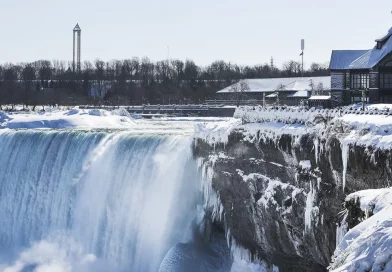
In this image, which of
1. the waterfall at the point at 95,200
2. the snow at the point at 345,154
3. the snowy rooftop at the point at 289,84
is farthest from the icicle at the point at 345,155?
the snowy rooftop at the point at 289,84

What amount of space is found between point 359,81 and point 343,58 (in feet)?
5.94

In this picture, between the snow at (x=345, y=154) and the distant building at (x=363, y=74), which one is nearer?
the snow at (x=345, y=154)

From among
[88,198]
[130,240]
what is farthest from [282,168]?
[88,198]

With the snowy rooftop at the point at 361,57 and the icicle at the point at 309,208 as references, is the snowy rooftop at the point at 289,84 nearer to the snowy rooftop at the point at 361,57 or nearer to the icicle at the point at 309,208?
the snowy rooftop at the point at 361,57

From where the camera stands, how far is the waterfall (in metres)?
27.6

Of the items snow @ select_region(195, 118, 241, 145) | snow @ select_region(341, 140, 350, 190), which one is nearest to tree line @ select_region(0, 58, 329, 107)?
snow @ select_region(195, 118, 241, 145)

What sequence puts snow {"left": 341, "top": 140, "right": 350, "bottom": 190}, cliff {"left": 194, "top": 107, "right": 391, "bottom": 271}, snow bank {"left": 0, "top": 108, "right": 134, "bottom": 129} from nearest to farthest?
cliff {"left": 194, "top": 107, "right": 391, "bottom": 271} → snow {"left": 341, "top": 140, "right": 350, "bottom": 190} → snow bank {"left": 0, "top": 108, "right": 134, "bottom": 129}

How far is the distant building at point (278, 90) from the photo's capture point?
6194 centimetres

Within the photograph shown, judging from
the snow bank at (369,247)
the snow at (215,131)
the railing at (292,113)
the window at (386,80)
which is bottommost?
the snow bank at (369,247)

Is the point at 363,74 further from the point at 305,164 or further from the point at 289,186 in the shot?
the point at 305,164

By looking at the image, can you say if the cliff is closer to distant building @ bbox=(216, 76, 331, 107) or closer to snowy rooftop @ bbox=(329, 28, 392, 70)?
snowy rooftop @ bbox=(329, 28, 392, 70)

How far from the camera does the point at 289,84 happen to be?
67.7 metres

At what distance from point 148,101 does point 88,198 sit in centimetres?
5347

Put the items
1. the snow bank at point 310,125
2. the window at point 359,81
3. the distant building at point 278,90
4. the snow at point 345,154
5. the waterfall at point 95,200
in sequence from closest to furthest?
the snow bank at point 310,125 < the snow at point 345,154 < the waterfall at point 95,200 < the window at point 359,81 < the distant building at point 278,90
